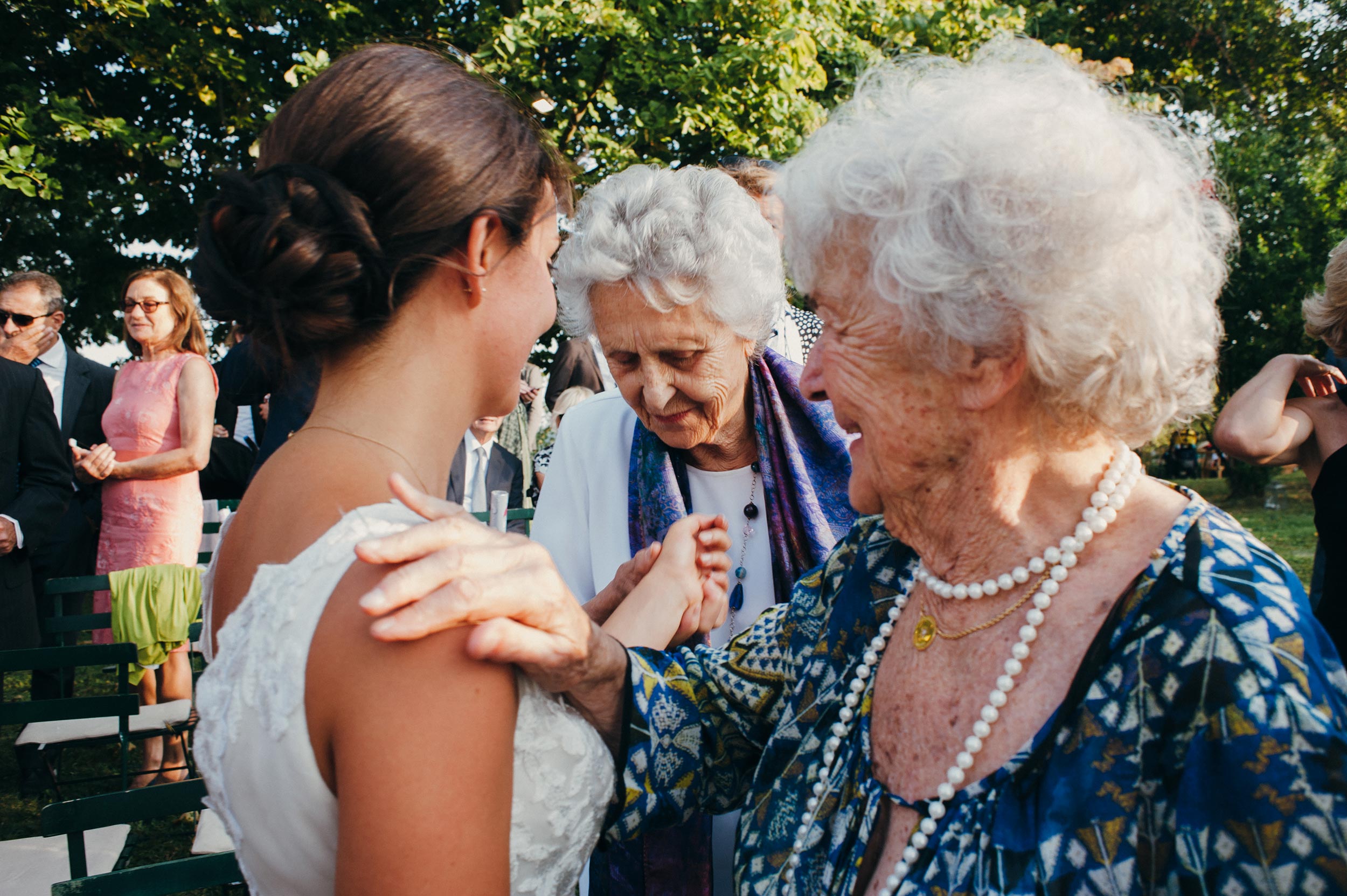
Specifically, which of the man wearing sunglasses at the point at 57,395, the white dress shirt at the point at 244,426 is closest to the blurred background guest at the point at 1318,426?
the man wearing sunglasses at the point at 57,395

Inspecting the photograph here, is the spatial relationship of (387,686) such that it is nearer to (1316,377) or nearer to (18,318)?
(1316,377)

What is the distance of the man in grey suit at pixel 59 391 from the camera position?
17.9ft

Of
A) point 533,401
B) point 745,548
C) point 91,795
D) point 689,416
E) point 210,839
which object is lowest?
point 91,795

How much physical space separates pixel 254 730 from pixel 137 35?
35.1 ft

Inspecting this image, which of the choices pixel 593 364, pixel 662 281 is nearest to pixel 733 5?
pixel 593 364

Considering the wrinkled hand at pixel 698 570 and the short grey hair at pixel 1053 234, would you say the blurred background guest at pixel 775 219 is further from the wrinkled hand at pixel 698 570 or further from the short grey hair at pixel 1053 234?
the short grey hair at pixel 1053 234

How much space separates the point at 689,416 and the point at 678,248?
452 mm

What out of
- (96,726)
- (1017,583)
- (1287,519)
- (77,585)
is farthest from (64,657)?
(1287,519)

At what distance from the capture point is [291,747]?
3.79 feet

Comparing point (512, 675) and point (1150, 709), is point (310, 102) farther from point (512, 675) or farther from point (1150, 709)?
point (1150, 709)

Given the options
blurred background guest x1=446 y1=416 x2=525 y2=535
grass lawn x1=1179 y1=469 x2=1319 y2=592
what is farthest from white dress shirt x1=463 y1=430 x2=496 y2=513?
grass lawn x1=1179 y1=469 x2=1319 y2=592

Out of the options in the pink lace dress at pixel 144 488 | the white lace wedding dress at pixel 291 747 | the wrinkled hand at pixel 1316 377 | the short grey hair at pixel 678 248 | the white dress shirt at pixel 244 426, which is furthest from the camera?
the white dress shirt at pixel 244 426

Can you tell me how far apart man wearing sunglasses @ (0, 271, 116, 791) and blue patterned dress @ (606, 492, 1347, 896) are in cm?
510

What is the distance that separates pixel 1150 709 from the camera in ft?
3.84
